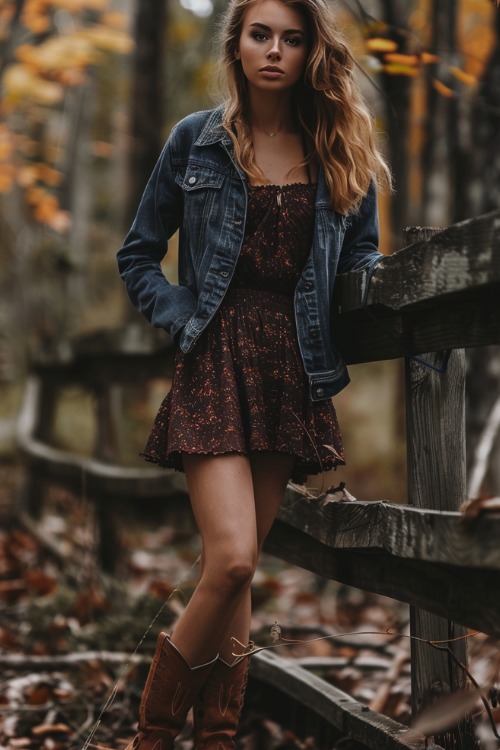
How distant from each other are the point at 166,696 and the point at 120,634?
59.1 inches

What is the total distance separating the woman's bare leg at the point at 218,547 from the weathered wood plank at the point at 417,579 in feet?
0.97

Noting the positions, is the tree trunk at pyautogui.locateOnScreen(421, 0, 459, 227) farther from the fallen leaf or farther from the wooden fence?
the fallen leaf

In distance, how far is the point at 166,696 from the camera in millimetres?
2840

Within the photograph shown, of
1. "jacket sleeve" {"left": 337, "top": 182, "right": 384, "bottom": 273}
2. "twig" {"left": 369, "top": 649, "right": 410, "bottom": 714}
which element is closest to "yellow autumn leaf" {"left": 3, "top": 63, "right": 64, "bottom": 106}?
"jacket sleeve" {"left": 337, "top": 182, "right": 384, "bottom": 273}

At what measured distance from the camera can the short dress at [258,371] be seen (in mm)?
2781

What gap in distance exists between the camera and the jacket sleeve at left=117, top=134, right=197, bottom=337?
9.71ft

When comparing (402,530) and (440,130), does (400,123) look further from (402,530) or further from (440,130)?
(402,530)

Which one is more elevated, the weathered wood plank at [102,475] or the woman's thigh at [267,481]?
the woman's thigh at [267,481]

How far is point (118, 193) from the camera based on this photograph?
79.1 feet

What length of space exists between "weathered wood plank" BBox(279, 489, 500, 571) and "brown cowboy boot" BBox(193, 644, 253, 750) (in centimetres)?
53

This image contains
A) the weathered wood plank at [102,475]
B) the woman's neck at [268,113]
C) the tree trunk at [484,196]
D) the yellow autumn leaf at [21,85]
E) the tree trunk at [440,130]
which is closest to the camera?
the woman's neck at [268,113]

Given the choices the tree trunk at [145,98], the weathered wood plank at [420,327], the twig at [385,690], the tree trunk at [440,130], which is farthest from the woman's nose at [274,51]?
the tree trunk at [145,98]

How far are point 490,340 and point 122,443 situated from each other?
3814 mm

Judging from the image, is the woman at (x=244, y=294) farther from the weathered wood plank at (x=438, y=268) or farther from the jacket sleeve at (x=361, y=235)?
the weathered wood plank at (x=438, y=268)
